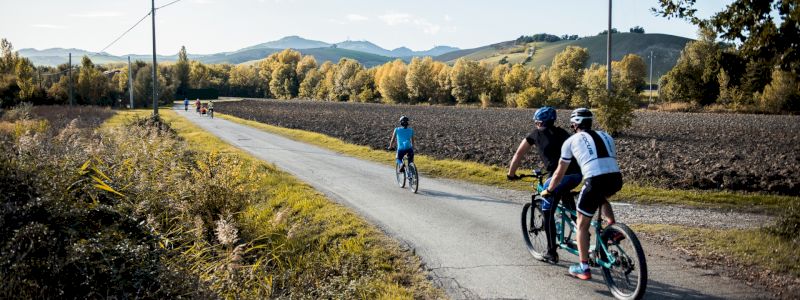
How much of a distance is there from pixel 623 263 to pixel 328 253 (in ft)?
17.1

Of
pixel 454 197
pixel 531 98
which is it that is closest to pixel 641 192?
pixel 454 197

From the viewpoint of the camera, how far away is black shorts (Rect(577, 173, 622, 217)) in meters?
6.25

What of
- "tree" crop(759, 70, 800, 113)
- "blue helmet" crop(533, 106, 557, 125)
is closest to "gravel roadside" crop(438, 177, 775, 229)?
"blue helmet" crop(533, 106, 557, 125)

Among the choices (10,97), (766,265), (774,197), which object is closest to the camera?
(766,265)

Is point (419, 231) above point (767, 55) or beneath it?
beneath

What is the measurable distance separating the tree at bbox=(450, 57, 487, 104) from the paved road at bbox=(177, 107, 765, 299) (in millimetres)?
90480

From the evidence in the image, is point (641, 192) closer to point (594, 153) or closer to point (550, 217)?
point (550, 217)

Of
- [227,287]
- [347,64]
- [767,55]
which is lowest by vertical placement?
[227,287]

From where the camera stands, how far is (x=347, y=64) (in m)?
137

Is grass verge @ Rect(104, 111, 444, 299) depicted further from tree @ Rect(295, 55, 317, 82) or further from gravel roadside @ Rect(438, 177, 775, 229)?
tree @ Rect(295, 55, 317, 82)

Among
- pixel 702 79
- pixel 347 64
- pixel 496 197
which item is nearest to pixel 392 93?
pixel 347 64

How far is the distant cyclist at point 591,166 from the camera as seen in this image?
20.5ft

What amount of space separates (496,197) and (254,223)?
18.2 ft

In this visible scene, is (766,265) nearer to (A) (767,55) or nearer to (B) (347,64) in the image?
(A) (767,55)
